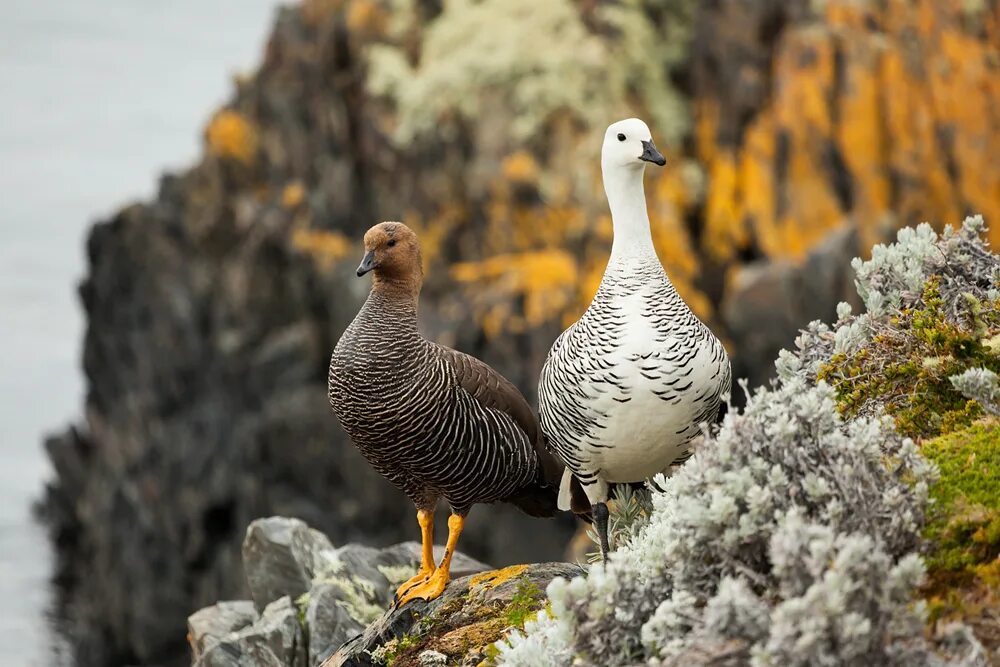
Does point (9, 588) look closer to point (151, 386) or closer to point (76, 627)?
point (76, 627)

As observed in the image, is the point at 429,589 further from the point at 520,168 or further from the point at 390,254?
the point at 520,168

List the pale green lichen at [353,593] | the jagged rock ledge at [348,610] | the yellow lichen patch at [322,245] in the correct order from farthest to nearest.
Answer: the yellow lichen patch at [322,245]
the pale green lichen at [353,593]
the jagged rock ledge at [348,610]

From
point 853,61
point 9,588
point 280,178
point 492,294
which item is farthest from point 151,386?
point 853,61

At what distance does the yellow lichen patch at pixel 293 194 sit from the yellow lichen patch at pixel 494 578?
80.9ft

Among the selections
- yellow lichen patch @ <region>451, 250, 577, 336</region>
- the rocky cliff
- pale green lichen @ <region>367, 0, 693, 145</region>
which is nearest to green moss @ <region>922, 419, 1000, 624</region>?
the rocky cliff

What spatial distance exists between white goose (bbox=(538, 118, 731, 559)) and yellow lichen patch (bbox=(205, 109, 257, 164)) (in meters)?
27.0

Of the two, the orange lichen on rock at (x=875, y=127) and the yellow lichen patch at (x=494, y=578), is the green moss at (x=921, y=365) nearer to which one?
the yellow lichen patch at (x=494, y=578)

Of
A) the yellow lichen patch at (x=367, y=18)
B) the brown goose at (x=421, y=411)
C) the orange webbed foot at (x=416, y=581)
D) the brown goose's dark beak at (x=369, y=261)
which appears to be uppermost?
A: the yellow lichen patch at (x=367, y=18)

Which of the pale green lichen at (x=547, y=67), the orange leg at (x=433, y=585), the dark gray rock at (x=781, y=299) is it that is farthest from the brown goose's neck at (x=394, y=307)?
the pale green lichen at (x=547, y=67)

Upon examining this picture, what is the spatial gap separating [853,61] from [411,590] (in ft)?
63.9

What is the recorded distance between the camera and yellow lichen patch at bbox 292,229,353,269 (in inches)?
1175

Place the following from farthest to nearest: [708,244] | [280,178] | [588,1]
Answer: [280,178] → [588,1] → [708,244]

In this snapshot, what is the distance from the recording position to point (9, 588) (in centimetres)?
3778

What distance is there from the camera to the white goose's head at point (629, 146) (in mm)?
7192
